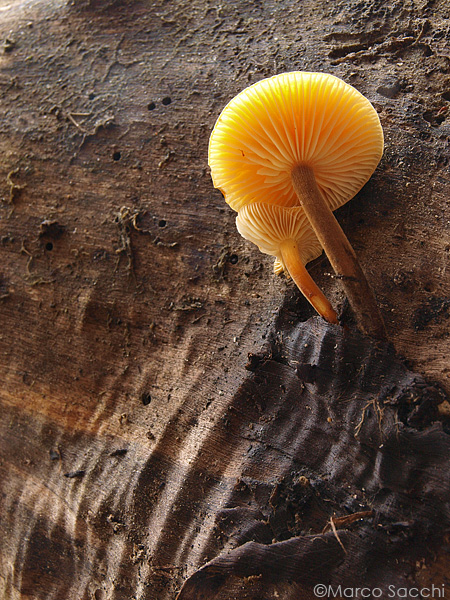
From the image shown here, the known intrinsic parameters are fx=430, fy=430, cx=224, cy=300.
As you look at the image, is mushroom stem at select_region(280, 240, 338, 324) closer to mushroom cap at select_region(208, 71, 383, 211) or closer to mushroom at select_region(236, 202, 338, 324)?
mushroom at select_region(236, 202, 338, 324)

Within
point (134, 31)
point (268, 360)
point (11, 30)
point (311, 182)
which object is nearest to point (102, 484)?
point (268, 360)

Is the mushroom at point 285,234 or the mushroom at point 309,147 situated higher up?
the mushroom at point 309,147

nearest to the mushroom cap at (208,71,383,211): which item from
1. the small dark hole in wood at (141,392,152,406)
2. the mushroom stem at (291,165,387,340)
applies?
the mushroom stem at (291,165,387,340)

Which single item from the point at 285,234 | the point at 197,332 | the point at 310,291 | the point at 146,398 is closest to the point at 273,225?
the point at 285,234

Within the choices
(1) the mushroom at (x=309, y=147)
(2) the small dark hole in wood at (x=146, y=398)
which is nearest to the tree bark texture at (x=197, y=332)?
(2) the small dark hole in wood at (x=146, y=398)

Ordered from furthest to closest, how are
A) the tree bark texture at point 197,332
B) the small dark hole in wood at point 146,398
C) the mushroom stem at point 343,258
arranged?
the small dark hole in wood at point 146,398 → the mushroom stem at point 343,258 → the tree bark texture at point 197,332

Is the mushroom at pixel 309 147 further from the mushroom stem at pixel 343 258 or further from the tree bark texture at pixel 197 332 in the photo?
the tree bark texture at pixel 197 332
